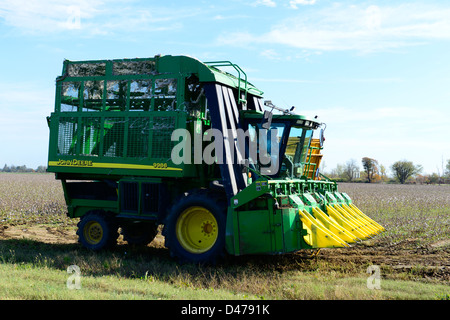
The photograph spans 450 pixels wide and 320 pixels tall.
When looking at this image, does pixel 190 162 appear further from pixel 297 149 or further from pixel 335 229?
pixel 335 229

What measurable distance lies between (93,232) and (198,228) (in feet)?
9.15

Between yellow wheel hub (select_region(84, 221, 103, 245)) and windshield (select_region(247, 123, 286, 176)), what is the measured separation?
3.77 m

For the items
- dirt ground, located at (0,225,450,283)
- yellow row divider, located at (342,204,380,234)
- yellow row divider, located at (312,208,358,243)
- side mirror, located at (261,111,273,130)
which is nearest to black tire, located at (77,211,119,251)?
dirt ground, located at (0,225,450,283)

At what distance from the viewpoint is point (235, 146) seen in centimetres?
859

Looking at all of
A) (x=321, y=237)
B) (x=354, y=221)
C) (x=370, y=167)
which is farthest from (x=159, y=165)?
(x=370, y=167)

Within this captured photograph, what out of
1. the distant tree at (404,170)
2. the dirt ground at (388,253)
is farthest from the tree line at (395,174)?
the dirt ground at (388,253)

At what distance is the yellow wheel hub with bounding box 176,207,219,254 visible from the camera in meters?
8.31

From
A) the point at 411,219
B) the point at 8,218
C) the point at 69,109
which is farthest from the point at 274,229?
the point at 8,218

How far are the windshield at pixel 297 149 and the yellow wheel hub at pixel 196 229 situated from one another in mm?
2094

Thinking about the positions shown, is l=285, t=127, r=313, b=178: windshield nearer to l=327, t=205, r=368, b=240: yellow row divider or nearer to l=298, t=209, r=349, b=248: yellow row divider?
l=327, t=205, r=368, b=240: yellow row divider

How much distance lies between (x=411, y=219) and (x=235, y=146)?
9668 mm

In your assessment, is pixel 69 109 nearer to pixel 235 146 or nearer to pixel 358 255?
pixel 235 146

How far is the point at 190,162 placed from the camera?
342 inches

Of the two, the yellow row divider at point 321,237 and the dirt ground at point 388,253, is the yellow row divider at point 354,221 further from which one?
the yellow row divider at point 321,237
